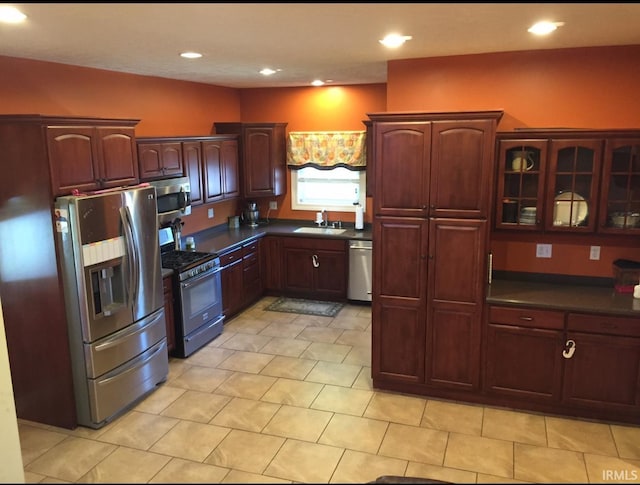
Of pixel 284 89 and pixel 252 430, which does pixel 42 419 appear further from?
pixel 284 89

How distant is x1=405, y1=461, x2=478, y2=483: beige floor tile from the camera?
3.16 meters

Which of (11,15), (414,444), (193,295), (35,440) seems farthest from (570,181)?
(35,440)

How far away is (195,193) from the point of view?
5723 millimetres

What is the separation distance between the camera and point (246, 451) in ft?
11.4

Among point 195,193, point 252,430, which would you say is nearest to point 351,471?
point 252,430

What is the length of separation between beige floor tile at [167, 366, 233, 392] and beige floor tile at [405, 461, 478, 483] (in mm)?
1869

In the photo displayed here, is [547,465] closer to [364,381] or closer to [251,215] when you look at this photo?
[364,381]

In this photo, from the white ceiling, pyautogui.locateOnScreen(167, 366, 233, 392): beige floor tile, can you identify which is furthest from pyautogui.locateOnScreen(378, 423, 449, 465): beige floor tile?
the white ceiling

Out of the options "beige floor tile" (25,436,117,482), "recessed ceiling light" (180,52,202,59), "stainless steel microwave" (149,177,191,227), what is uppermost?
"recessed ceiling light" (180,52,202,59)

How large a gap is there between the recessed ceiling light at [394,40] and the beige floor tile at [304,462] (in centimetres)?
275

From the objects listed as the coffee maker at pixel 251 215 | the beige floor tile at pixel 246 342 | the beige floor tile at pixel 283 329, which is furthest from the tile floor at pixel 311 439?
the coffee maker at pixel 251 215

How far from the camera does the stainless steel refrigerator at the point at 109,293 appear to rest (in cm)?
354

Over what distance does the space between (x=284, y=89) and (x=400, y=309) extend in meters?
3.90

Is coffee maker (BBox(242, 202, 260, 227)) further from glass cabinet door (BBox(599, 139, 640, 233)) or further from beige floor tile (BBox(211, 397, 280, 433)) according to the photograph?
glass cabinet door (BBox(599, 139, 640, 233))
